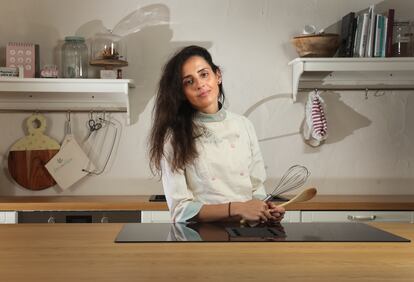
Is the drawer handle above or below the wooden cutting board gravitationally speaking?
below

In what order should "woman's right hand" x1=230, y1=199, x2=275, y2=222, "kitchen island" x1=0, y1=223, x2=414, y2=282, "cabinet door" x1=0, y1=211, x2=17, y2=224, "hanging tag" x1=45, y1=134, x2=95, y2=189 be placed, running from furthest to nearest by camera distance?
"hanging tag" x1=45, y1=134, x2=95, y2=189 < "cabinet door" x1=0, y1=211, x2=17, y2=224 < "woman's right hand" x1=230, y1=199, x2=275, y2=222 < "kitchen island" x1=0, y1=223, x2=414, y2=282

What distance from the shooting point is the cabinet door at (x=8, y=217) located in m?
2.63

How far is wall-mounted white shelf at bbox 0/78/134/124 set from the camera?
112 inches

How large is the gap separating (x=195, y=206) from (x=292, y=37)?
170cm

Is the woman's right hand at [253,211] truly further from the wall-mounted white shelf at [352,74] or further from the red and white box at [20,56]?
the red and white box at [20,56]

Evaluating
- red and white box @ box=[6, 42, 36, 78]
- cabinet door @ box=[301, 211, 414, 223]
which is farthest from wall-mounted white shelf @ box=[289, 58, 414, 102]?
red and white box @ box=[6, 42, 36, 78]

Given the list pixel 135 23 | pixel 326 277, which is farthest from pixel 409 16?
pixel 326 277

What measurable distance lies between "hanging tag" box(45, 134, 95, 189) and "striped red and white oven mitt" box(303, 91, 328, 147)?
46.8 inches

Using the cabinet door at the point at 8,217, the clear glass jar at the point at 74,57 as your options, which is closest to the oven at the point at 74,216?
the cabinet door at the point at 8,217

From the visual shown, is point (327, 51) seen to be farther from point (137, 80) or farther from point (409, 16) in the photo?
point (137, 80)

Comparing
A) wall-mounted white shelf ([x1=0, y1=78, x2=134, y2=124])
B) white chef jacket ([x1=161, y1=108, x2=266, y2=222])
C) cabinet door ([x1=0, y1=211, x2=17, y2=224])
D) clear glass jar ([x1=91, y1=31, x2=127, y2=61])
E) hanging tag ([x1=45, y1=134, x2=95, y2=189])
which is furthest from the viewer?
hanging tag ([x1=45, y1=134, x2=95, y2=189])

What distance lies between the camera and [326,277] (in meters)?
0.97

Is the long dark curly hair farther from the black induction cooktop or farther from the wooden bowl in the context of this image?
the wooden bowl

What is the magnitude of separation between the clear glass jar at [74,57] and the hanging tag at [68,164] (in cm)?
34
